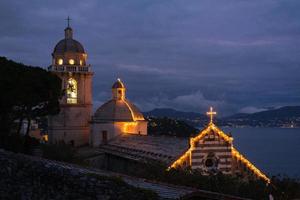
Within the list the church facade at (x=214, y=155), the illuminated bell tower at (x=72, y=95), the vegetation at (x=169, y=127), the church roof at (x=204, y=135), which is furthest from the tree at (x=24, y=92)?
the vegetation at (x=169, y=127)

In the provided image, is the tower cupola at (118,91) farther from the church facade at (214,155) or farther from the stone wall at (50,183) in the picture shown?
the stone wall at (50,183)

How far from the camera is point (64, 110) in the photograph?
5762 centimetres

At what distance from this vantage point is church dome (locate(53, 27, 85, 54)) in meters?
57.6

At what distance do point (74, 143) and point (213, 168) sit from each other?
26.5 metres

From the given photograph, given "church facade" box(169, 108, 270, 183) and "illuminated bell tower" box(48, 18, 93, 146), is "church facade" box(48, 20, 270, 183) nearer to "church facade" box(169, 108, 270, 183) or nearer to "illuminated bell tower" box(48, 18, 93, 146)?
"illuminated bell tower" box(48, 18, 93, 146)

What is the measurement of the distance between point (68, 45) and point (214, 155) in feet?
92.1

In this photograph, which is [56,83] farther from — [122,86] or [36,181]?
[36,181]

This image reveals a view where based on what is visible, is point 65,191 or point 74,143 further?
point 74,143

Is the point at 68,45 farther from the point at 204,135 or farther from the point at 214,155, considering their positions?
the point at 214,155

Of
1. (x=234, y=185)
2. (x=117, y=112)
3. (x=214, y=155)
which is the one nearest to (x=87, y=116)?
(x=117, y=112)

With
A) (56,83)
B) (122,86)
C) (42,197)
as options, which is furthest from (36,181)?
(122,86)

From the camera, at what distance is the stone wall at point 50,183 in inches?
452

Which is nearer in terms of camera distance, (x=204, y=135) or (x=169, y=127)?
(x=204, y=135)

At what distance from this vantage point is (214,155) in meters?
36.0
